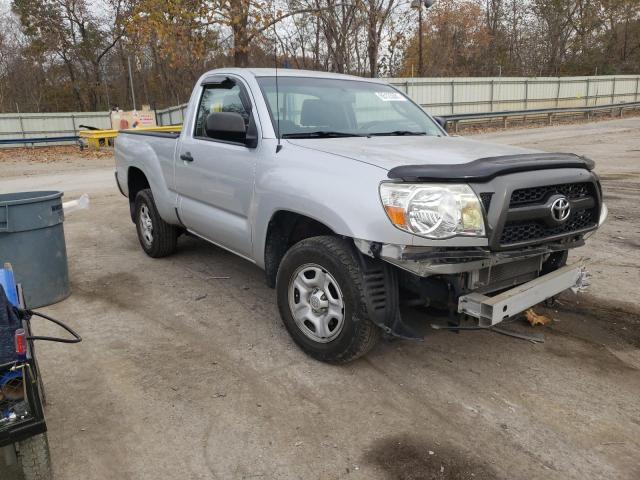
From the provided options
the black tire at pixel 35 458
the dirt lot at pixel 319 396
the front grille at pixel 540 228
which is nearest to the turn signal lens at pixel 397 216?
the front grille at pixel 540 228

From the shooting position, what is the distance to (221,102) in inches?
183

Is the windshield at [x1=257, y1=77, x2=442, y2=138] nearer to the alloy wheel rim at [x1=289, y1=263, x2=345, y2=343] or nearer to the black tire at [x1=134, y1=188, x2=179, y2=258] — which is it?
the alloy wheel rim at [x1=289, y1=263, x2=345, y2=343]

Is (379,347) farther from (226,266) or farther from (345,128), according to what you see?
(226,266)

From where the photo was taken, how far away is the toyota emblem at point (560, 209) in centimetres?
304

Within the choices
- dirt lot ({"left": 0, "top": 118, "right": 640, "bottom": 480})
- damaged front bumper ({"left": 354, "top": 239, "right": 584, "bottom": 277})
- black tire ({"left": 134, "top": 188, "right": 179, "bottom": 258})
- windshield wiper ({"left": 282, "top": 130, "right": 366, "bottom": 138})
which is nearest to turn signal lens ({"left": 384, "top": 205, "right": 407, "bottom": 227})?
damaged front bumper ({"left": 354, "top": 239, "right": 584, "bottom": 277})

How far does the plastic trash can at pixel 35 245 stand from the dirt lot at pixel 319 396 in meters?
0.18

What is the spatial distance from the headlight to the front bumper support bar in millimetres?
397

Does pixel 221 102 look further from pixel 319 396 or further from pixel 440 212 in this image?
pixel 319 396

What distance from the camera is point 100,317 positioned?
442 cm

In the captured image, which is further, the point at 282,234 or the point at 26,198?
the point at 26,198

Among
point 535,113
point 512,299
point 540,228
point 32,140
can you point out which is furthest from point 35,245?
point 535,113

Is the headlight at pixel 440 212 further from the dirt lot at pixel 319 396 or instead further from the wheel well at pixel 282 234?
the dirt lot at pixel 319 396

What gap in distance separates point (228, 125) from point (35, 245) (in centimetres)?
205

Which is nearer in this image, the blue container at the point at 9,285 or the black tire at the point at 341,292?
the blue container at the point at 9,285
